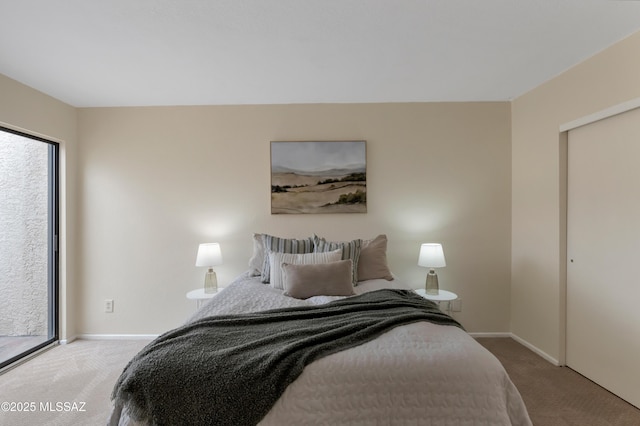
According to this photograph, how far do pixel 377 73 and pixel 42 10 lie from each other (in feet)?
7.22

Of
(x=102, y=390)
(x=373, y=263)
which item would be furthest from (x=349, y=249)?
(x=102, y=390)

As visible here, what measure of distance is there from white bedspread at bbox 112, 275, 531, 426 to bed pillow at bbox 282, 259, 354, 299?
3.13 feet

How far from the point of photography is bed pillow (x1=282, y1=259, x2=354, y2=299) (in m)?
2.26

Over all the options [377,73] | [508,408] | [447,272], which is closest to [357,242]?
[447,272]

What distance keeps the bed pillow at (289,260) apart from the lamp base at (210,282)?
725 mm

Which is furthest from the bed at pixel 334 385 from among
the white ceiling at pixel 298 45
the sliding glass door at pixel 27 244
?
the sliding glass door at pixel 27 244

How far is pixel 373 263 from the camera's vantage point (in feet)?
8.84

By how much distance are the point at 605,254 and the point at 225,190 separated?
330 cm

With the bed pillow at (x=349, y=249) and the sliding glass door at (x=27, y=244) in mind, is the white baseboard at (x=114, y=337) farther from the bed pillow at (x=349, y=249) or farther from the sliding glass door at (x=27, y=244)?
the bed pillow at (x=349, y=249)

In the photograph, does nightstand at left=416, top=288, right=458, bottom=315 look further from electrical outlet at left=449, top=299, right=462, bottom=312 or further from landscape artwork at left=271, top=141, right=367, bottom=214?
landscape artwork at left=271, top=141, right=367, bottom=214

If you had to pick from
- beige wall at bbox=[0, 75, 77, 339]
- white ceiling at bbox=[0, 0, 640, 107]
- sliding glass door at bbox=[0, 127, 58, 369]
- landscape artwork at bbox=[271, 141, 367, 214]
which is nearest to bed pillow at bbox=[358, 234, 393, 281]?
landscape artwork at bbox=[271, 141, 367, 214]

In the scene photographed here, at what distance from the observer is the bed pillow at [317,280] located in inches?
89.1

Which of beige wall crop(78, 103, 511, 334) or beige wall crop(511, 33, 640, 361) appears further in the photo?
beige wall crop(78, 103, 511, 334)

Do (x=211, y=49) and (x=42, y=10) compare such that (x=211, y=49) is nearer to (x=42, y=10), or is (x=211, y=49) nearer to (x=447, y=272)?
(x=42, y=10)
